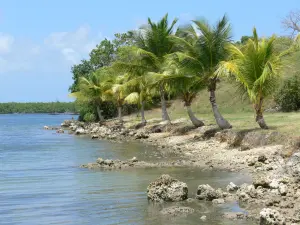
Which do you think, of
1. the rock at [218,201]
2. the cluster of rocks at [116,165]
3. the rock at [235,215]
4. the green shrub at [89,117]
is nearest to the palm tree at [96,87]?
the green shrub at [89,117]

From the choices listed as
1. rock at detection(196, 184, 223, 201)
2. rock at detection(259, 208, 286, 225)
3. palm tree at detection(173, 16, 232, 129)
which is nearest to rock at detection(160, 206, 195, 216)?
rock at detection(196, 184, 223, 201)

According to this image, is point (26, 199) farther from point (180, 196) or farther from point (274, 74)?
point (274, 74)

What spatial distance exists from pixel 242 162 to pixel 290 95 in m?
19.8

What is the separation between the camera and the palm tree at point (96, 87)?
1989 inches

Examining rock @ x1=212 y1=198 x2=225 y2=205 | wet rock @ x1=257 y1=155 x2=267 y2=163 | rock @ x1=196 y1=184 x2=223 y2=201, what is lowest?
rock @ x1=212 y1=198 x2=225 y2=205

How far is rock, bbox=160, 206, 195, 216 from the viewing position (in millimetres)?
10500

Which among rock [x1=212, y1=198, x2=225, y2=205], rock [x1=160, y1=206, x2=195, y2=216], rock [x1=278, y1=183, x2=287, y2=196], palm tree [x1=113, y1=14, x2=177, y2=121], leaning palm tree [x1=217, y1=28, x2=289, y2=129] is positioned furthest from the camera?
palm tree [x1=113, y1=14, x2=177, y2=121]

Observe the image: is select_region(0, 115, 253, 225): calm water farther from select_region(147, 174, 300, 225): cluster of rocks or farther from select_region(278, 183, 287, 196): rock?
select_region(278, 183, 287, 196): rock

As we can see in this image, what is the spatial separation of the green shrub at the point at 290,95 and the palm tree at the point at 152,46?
8.67 m

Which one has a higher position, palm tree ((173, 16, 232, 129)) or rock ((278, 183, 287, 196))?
palm tree ((173, 16, 232, 129))

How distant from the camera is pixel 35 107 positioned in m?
161

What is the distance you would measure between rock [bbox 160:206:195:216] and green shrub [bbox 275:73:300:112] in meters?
27.1

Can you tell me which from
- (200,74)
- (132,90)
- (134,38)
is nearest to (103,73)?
(132,90)

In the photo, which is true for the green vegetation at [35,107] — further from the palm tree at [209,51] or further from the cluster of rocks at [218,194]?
the cluster of rocks at [218,194]
